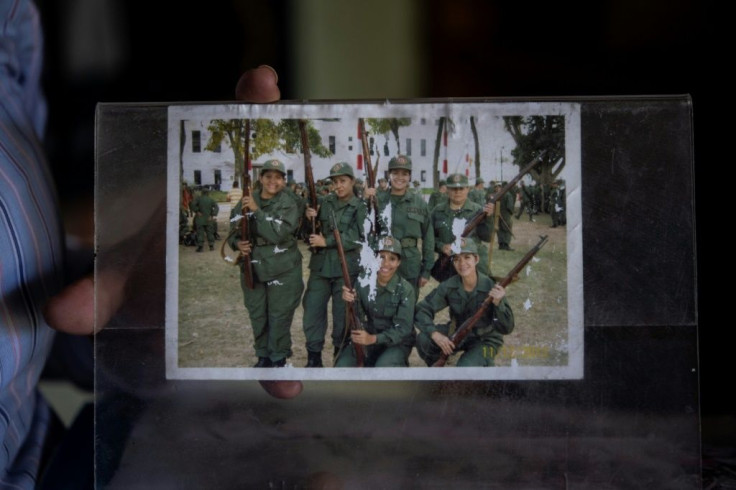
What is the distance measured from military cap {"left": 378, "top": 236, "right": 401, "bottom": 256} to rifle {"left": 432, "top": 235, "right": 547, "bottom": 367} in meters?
0.21

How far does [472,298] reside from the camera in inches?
54.1

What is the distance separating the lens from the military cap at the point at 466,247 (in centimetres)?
137

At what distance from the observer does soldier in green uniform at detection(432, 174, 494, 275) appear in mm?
1371

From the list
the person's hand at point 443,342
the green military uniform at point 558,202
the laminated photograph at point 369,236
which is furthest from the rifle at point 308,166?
the green military uniform at point 558,202

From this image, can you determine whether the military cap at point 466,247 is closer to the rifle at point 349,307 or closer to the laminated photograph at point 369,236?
the laminated photograph at point 369,236

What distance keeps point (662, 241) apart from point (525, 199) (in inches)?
11.8

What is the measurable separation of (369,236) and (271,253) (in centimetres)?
21

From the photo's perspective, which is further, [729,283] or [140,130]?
[729,283]

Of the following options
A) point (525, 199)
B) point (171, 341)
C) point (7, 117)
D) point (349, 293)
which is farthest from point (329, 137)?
point (7, 117)

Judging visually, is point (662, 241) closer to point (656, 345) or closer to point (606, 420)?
point (656, 345)

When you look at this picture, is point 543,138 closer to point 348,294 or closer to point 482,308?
point 482,308

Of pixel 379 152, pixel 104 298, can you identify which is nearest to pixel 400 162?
pixel 379 152

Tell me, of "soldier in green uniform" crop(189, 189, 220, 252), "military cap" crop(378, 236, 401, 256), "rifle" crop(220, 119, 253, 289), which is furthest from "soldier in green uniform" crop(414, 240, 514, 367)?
"soldier in green uniform" crop(189, 189, 220, 252)

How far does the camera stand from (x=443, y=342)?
138 cm
